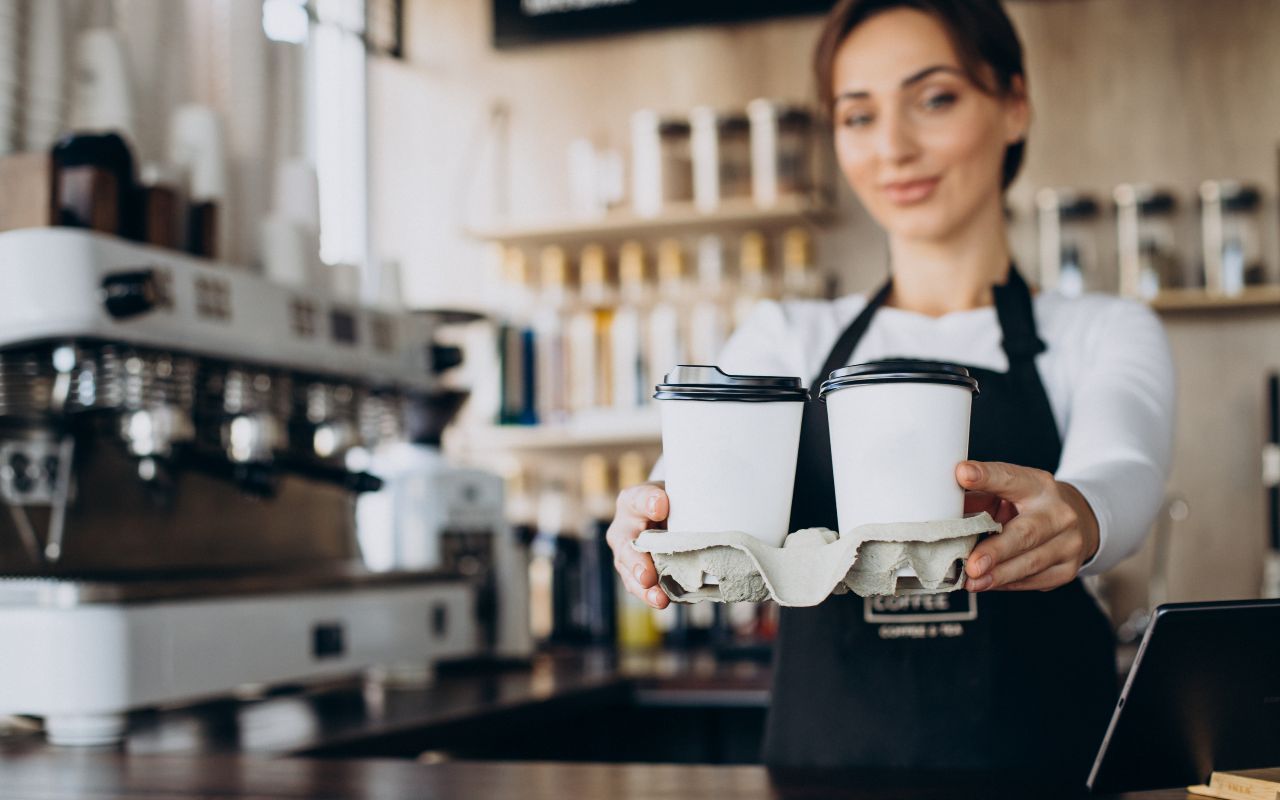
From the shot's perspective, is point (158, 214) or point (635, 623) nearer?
point (158, 214)

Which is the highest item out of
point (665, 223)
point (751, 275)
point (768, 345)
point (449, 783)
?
point (665, 223)

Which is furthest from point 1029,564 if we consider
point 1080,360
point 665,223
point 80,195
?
point 665,223

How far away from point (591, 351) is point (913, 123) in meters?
2.10

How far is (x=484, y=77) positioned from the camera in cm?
377

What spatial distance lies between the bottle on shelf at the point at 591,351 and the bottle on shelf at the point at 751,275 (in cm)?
34

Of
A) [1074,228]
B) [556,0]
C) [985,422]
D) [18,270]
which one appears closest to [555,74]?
[556,0]

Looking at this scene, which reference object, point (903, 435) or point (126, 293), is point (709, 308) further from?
point (903, 435)

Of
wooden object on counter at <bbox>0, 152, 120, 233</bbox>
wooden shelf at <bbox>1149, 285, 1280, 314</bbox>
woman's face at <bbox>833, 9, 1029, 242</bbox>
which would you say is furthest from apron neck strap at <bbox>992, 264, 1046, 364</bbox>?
wooden shelf at <bbox>1149, 285, 1280, 314</bbox>

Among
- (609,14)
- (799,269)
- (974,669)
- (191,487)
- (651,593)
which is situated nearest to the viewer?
(651,593)

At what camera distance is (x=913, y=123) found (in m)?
1.40

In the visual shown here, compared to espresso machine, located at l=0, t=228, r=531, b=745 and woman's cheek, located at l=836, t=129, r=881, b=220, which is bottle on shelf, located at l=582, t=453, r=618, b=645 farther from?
woman's cheek, located at l=836, t=129, r=881, b=220

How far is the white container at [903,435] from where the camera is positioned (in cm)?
78

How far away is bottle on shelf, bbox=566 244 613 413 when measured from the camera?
11.2ft

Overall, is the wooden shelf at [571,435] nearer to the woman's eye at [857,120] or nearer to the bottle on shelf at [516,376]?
the bottle on shelf at [516,376]
